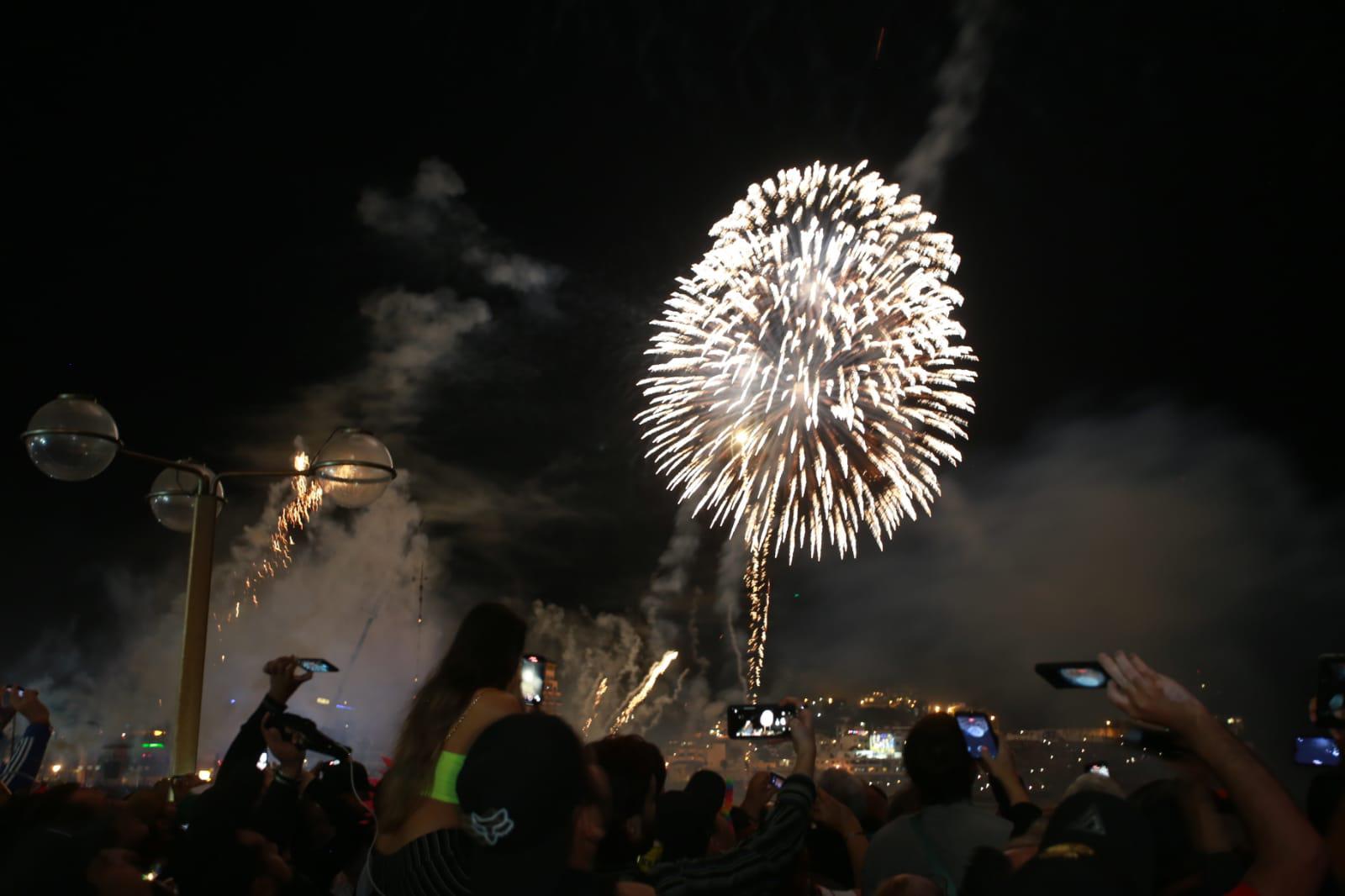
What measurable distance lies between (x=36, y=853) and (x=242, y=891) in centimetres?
83

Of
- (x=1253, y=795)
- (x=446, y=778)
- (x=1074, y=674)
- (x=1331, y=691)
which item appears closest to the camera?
(x=1253, y=795)

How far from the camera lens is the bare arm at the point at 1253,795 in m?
2.39

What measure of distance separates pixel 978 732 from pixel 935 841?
1552mm

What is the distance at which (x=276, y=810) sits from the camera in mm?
5059

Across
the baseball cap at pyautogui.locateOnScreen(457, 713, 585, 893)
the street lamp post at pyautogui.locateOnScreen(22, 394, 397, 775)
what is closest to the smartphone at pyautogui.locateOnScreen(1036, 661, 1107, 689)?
the baseball cap at pyautogui.locateOnScreen(457, 713, 585, 893)

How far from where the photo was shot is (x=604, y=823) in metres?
3.17

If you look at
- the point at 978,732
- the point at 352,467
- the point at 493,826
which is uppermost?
the point at 352,467

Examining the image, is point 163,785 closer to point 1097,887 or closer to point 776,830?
point 776,830

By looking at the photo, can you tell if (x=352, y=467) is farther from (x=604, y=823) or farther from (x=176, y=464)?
(x=604, y=823)

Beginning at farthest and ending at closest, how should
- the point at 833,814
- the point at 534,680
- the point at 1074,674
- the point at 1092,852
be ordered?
the point at 534,680 → the point at 833,814 → the point at 1074,674 → the point at 1092,852

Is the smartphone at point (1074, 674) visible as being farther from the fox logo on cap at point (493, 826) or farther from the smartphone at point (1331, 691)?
the fox logo on cap at point (493, 826)

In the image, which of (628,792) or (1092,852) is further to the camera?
(628,792)

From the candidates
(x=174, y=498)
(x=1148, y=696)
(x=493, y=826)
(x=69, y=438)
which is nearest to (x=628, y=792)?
(x=493, y=826)

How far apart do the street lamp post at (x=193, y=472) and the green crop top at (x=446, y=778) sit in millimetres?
5967
